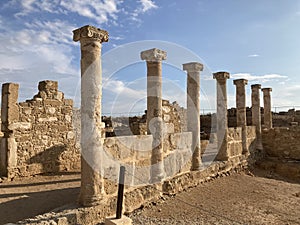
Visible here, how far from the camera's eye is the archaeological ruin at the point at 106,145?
5.35 m

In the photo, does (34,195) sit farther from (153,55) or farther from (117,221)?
(153,55)

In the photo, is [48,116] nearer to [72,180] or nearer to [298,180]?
[72,180]

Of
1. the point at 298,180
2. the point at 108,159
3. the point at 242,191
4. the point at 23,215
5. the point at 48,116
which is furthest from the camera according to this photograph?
the point at 298,180

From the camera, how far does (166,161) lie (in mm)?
7684

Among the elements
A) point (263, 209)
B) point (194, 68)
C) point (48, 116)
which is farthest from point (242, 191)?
point (48, 116)

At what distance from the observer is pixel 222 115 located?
10.7m

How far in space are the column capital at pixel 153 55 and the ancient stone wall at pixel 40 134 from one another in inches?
159

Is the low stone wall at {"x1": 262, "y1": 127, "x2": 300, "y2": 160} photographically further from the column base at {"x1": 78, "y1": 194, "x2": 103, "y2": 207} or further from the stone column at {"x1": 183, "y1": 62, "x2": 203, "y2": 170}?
the column base at {"x1": 78, "y1": 194, "x2": 103, "y2": 207}

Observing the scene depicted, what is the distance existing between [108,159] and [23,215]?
2063mm

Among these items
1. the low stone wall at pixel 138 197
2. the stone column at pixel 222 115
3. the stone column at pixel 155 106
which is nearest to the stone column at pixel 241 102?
the low stone wall at pixel 138 197

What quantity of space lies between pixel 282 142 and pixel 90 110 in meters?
12.2

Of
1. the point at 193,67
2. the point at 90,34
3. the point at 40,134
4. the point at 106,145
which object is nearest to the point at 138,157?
the point at 106,145

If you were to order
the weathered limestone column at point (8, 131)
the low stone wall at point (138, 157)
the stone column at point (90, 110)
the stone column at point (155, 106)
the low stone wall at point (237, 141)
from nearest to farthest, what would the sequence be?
1. the stone column at point (90, 110)
2. the low stone wall at point (138, 157)
3. the stone column at point (155, 106)
4. the weathered limestone column at point (8, 131)
5. the low stone wall at point (237, 141)

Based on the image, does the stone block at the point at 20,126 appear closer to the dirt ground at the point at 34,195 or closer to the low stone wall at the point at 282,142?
the dirt ground at the point at 34,195
